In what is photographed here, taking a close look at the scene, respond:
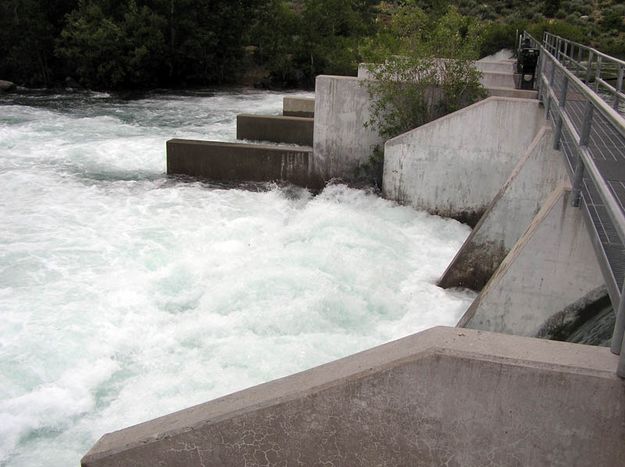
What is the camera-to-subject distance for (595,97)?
459 cm

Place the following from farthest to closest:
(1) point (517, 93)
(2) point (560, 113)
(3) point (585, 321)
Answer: (1) point (517, 93)
(2) point (560, 113)
(3) point (585, 321)

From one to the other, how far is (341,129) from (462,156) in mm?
A: 2712

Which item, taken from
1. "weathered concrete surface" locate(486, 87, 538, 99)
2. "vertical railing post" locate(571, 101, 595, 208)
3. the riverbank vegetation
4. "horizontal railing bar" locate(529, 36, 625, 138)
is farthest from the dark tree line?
"horizontal railing bar" locate(529, 36, 625, 138)

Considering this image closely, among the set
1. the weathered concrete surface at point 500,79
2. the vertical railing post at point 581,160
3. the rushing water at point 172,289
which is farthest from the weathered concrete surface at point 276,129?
the vertical railing post at point 581,160

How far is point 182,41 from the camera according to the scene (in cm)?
3005

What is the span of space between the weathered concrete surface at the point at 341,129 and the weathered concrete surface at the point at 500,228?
430 centimetres

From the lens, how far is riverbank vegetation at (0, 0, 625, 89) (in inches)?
1090

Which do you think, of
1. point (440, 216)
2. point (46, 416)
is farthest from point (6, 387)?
point (440, 216)

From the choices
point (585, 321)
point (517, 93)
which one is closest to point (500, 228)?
point (585, 321)

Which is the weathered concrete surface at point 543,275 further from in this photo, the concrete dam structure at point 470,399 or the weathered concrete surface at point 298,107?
the weathered concrete surface at point 298,107

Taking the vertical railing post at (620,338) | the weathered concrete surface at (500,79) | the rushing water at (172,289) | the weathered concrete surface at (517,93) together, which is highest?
the weathered concrete surface at (500,79)

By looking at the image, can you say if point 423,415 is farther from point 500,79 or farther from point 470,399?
point 500,79

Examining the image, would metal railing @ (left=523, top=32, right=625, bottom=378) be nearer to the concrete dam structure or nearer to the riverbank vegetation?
the concrete dam structure

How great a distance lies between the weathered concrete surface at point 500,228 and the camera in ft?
26.8
